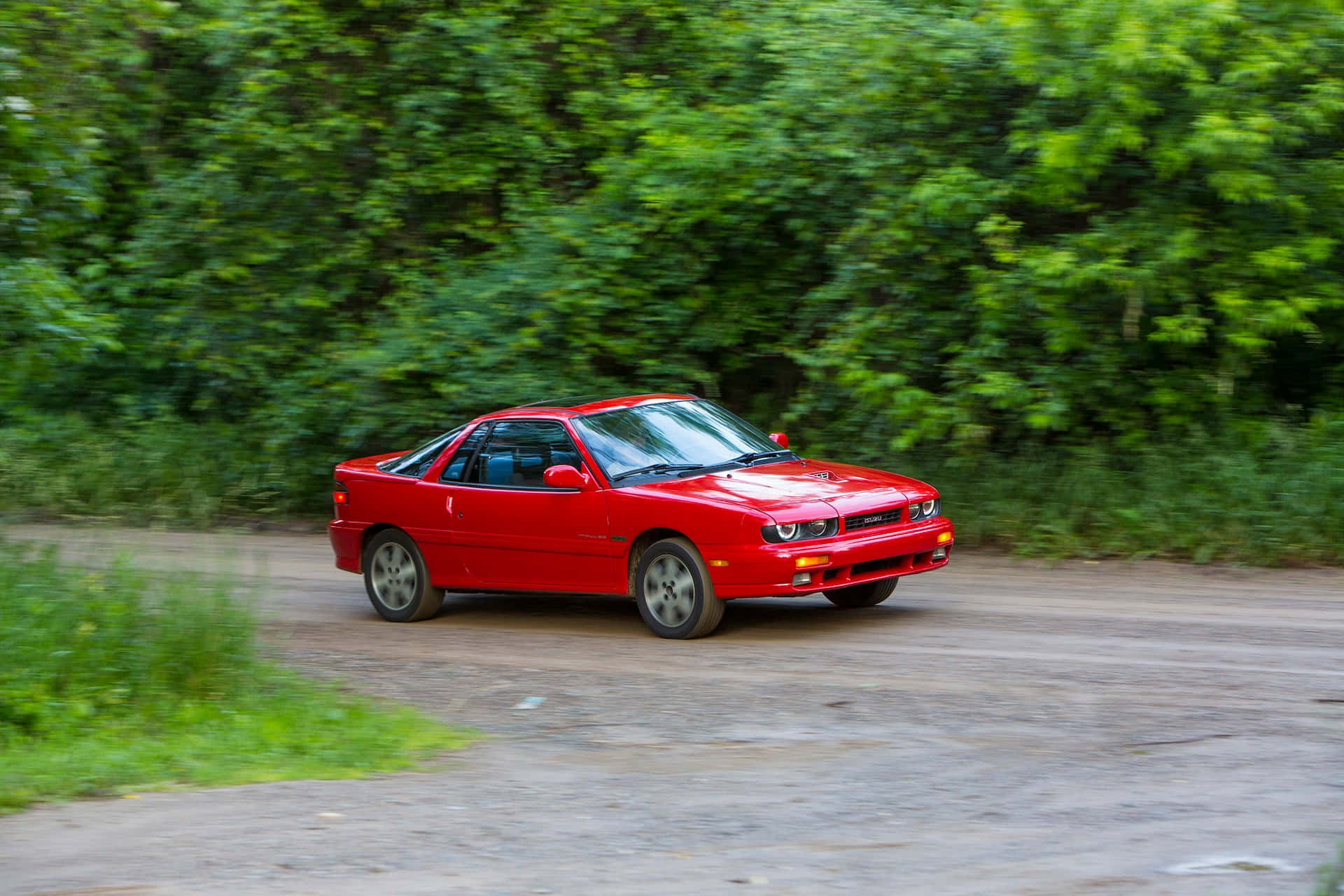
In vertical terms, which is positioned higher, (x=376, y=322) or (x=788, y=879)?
(x=376, y=322)

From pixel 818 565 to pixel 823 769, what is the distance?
283 centimetres

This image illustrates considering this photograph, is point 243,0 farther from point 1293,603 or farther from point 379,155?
point 1293,603

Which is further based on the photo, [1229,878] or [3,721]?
[3,721]

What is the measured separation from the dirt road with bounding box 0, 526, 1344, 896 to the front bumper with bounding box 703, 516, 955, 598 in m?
0.38

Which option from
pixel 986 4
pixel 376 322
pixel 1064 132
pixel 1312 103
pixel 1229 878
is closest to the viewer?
pixel 1229 878

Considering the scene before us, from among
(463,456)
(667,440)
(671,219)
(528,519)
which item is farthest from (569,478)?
(671,219)

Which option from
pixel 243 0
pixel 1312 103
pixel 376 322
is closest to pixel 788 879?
pixel 1312 103

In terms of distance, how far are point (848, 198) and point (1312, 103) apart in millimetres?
4404

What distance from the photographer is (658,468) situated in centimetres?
1029

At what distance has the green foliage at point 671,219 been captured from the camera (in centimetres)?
1184

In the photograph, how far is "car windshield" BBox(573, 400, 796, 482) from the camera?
33.9 feet

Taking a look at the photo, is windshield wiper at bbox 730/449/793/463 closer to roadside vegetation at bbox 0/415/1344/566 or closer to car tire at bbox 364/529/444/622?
car tire at bbox 364/529/444/622

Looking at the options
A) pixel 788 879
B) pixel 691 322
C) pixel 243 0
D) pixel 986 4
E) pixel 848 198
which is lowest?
pixel 788 879

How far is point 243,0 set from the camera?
58.4 ft
